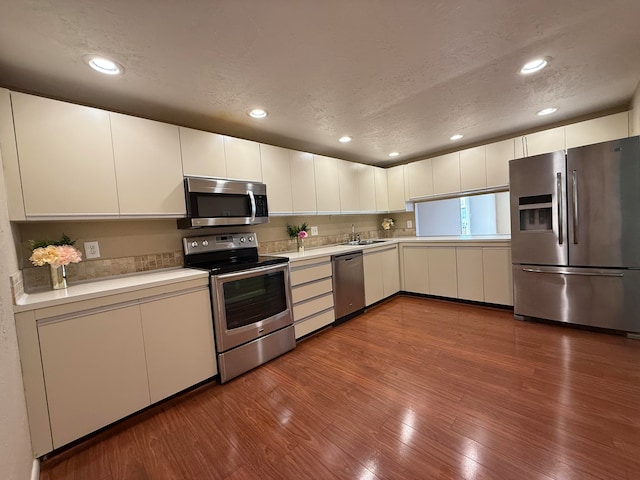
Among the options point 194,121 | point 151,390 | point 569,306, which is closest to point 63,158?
point 194,121

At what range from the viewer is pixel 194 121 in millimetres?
2506

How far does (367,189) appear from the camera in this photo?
4109 mm

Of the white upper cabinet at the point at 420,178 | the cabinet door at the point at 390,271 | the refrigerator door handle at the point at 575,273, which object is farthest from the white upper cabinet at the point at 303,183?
the refrigerator door handle at the point at 575,273

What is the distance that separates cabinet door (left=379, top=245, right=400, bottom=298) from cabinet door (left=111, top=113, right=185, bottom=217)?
8.90ft

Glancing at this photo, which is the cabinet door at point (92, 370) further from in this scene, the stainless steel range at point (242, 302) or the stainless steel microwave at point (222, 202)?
the stainless steel microwave at point (222, 202)

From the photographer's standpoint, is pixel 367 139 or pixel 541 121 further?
pixel 367 139

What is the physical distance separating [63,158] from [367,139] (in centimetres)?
290

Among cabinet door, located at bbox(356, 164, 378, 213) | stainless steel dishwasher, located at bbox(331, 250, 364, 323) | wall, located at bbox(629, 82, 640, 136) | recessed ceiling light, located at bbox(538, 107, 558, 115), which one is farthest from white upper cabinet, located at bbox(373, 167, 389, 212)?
wall, located at bbox(629, 82, 640, 136)

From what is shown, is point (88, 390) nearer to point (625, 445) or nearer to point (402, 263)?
point (625, 445)

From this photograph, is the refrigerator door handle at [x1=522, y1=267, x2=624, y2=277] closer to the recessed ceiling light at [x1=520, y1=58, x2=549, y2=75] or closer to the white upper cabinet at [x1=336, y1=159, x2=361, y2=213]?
the recessed ceiling light at [x1=520, y1=58, x2=549, y2=75]

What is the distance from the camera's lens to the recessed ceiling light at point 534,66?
1.85 meters

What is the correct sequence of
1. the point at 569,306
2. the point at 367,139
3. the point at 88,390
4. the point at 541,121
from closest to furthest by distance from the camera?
the point at 88,390 → the point at 569,306 → the point at 541,121 → the point at 367,139

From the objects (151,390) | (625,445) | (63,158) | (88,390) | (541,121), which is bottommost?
(625,445)

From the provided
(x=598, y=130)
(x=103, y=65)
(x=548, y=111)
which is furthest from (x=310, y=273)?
(x=598, y=130)
